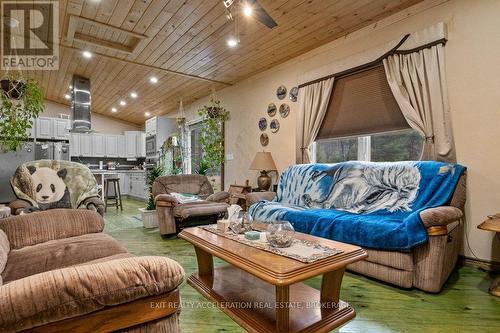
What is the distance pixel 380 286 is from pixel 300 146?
2.19 metres

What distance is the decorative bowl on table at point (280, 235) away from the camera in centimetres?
A: 167

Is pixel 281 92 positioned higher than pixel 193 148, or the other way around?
pixel 281 92

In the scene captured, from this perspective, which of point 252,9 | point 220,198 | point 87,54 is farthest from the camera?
point 87,54

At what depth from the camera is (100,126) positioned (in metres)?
8.90

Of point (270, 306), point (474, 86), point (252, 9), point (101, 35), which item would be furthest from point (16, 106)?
point (474, 86)

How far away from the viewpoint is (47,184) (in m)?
2.96

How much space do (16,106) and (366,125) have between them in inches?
162

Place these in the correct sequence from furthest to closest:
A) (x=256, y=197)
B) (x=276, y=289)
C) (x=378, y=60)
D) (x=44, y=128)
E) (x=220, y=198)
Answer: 1. (x=44, y=128)
2. (x=220, y=198)
3. (x=256, y=197)
4. (x=378, y=60)
5. (x=276, y=289)

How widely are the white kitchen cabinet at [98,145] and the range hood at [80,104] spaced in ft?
9.09

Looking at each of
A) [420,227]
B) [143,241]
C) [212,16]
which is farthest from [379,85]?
[143,241]

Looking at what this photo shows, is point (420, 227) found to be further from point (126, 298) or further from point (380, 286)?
point (126, 298)

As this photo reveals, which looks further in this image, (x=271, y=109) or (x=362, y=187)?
(x=271, y=109)

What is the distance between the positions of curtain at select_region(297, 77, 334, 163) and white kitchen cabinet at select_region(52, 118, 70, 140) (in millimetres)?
6324

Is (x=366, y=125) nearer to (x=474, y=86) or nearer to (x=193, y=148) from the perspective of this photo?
(x=474, y=86)
